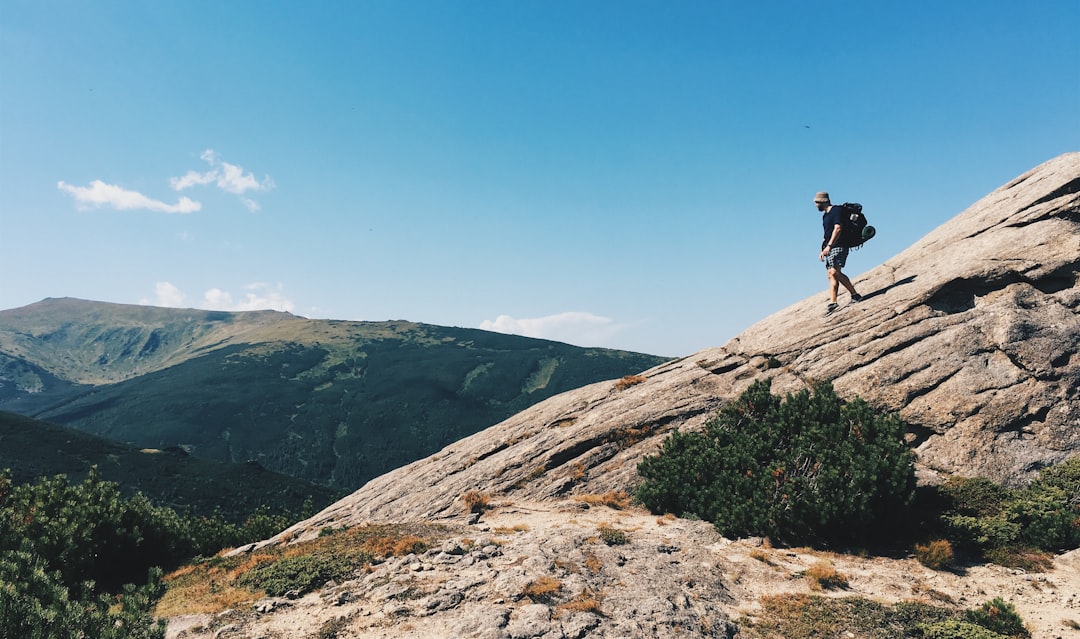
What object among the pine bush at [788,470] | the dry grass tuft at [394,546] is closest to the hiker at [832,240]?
the pine bush at [788,470]

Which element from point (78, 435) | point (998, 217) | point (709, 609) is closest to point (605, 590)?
point (709, 609)

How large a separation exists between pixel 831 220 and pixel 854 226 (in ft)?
3.23

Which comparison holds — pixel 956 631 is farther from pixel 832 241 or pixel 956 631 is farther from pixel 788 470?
pixel 832 241

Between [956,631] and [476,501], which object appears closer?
[956,631]

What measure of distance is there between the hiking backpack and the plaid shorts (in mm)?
453

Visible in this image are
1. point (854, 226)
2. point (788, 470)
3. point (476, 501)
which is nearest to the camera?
point (788, 470)

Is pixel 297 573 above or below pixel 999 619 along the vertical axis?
below

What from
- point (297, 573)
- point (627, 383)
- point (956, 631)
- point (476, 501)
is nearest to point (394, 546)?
point (297, 573)

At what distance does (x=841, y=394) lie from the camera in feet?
71.1

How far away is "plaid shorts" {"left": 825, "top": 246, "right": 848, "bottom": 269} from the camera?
2384 cm

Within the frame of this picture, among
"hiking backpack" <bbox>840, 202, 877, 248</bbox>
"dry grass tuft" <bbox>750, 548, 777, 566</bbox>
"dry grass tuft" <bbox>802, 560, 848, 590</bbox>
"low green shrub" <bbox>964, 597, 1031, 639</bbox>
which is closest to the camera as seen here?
"low green shrub" <bbox>964, 597, 1031, 639</bbox>

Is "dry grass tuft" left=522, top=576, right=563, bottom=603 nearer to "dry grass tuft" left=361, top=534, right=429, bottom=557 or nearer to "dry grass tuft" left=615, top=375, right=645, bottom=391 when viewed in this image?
"dry grass tuft" left=361, top=534, right=429, bottom=557

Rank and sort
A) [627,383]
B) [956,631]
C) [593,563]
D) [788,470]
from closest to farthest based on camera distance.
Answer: [956,631]
[593,563]
[788,470]
[627,383]

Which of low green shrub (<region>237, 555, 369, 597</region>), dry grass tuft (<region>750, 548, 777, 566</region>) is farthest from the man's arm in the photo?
low green shrub (<region>237, 555, 369, 597</region>)
